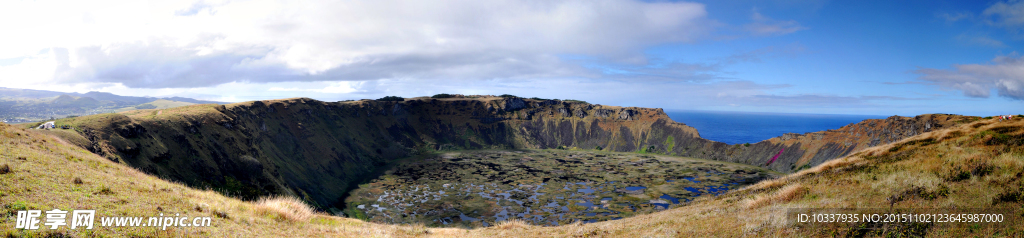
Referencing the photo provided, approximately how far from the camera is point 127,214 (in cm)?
1270

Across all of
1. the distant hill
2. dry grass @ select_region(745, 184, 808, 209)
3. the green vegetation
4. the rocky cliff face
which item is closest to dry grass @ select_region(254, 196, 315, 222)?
the distant hill

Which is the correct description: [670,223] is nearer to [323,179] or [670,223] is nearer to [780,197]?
[780,197]

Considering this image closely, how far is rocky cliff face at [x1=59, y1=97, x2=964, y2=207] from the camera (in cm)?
4725

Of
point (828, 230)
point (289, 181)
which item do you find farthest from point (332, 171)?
point (828, 230)

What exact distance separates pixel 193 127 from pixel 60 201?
58.5 metres

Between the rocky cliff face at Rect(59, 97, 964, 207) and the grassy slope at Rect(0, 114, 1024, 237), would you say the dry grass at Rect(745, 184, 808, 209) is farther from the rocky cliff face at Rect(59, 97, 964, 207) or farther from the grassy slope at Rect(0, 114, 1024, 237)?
the rocky cliff face at Rect(59, 97, 964, 207)

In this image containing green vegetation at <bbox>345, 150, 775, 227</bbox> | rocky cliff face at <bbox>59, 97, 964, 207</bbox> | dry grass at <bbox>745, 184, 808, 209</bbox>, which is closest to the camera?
dry grass at <bbox>745, 184, 808, 209</bbox>

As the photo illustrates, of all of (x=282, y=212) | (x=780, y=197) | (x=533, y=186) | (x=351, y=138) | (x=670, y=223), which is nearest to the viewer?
(x=282, y=212)

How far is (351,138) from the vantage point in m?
130

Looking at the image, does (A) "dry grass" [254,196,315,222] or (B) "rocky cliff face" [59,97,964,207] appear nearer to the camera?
(A) "dry grass" [254,196,315,222]

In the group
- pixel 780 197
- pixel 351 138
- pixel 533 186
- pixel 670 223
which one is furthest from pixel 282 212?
pixel 351 138

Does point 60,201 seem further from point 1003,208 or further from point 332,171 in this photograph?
point 332,171

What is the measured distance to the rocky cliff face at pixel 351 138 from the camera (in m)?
47.2

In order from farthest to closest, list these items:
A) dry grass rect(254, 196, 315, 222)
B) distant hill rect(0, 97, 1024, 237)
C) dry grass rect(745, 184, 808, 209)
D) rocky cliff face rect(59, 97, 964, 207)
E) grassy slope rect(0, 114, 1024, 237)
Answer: rocky cliff face rect(59, 97, 964, 207)
dry grass rect(745, 184, 808, 209)
dry grass rect(254, 196, 315, 222)
distant hill rect(0, 97, 1024, 237)
grassy slope rect(0, 114, 1024, 237)
